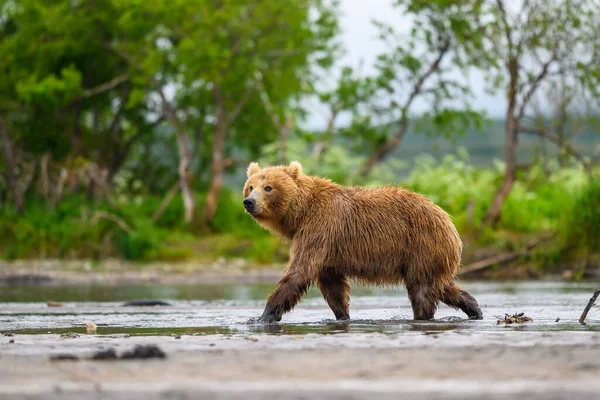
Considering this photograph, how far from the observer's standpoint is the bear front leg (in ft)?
32.1

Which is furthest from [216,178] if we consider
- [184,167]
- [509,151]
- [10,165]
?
[509,151]

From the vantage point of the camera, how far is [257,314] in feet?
37.6

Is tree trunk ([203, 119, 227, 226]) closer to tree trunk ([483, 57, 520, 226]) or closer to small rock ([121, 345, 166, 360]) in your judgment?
tree trunk ([483, 57, 520, 226])

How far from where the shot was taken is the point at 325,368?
6.04m

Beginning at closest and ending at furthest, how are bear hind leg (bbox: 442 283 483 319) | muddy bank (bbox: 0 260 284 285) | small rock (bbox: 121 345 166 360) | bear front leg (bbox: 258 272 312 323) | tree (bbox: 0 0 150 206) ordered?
small rock (bbox: 121 345 166 360)
bear front leg (bbox: 258 272 312 323)
bear hind leg (bbox: 442 283 483 319)
muddy bank (bbox: 0 260 284 285)
tree (bbox: 0 0 150 206)

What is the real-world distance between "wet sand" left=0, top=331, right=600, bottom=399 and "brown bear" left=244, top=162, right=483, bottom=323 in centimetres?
210

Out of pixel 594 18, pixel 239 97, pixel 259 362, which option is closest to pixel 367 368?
pixel 259 362

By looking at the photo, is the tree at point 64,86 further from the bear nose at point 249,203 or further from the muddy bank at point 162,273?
the bear nose at point 249,203

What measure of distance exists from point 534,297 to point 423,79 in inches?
630

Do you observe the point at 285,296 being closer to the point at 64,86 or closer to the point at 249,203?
the point at 249,203

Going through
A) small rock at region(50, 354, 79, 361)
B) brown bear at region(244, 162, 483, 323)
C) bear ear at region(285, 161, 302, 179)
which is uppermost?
bear ear at region(285, 161, 302, 179)

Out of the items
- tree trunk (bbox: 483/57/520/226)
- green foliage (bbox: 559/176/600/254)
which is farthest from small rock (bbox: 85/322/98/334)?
tree trunk (bbox: 483/57/520/226)

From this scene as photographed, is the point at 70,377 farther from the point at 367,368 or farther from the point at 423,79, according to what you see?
the point at 423,79

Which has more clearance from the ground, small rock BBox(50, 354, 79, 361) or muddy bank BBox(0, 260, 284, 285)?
muddy bank BBox(0, 260, 284, 285)
